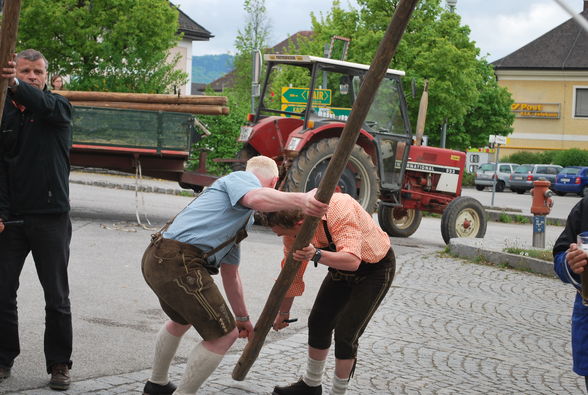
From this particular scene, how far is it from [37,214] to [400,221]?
12.2 m

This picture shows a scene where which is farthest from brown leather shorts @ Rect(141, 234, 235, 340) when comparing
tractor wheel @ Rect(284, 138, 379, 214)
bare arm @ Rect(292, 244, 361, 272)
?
tractor wheel @ Rect(284, 138, 379, 214)

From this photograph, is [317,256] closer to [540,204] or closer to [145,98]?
[540,204]

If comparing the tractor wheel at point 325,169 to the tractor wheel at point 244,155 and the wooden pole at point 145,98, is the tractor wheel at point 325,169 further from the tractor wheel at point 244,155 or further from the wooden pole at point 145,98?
the wooden pole at point 145,98

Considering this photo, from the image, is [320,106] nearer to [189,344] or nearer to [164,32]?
[189,344]

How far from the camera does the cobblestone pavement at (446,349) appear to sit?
238 inches

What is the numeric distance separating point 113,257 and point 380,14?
1159 inches

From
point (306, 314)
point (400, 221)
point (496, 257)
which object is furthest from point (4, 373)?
point (400, 221)

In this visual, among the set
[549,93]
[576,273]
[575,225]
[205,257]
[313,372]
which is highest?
[549,93]

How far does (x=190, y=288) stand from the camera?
4645mm

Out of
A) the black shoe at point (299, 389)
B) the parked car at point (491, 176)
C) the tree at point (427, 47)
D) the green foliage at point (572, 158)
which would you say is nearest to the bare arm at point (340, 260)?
the black shoe at point (299, 389)

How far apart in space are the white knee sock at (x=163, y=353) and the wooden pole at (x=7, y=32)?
1.84m

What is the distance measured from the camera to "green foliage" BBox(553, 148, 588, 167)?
55.5m

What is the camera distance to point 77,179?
81.0ft

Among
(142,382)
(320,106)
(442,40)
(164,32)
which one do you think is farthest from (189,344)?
(442,40)
